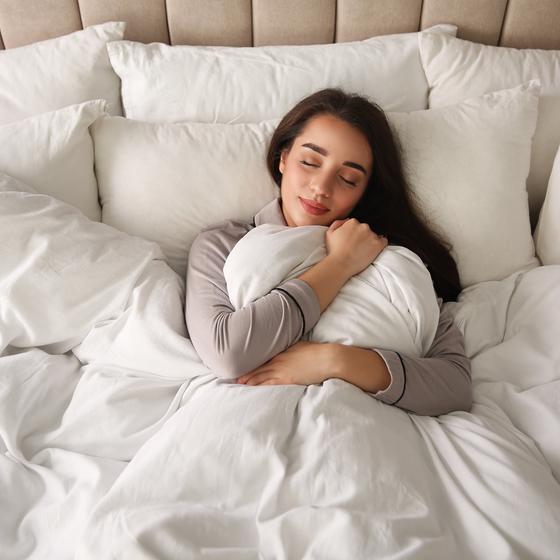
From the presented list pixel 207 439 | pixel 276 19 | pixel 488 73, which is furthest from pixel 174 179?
pixel 488 73

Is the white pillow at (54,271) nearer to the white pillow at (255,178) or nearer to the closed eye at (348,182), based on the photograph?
the white pillow at (255,178)

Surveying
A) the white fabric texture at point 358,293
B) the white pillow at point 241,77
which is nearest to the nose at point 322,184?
the white fabric texture at point 358,293

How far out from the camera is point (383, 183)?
4.34 feet

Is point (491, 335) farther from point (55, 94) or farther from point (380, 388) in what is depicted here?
point (55, 94)

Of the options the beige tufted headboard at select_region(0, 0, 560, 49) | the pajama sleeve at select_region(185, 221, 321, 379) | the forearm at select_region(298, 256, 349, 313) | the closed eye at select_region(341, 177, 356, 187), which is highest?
the beige tufted headboard at select_region(0, 0, 560, 49)

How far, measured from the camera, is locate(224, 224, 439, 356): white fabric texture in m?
1.06

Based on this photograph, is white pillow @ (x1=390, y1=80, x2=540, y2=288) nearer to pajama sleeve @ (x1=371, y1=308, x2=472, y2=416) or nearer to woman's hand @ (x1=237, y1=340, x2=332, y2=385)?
pajama sleeve @ (x1=371, y1=308, x2=472, y2=416)

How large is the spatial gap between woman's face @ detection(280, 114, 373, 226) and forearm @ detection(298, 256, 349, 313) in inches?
6.4

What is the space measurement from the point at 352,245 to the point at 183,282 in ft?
1.43

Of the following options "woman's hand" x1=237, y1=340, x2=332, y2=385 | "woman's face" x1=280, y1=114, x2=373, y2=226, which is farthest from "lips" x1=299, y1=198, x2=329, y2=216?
"woman's hand" x1=237, y1=340, x2=332, y2=385

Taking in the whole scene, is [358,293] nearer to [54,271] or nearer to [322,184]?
[322,184]

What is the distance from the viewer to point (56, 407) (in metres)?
1.04

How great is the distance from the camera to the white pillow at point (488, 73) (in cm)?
149

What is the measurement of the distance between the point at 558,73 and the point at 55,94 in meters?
1.41
